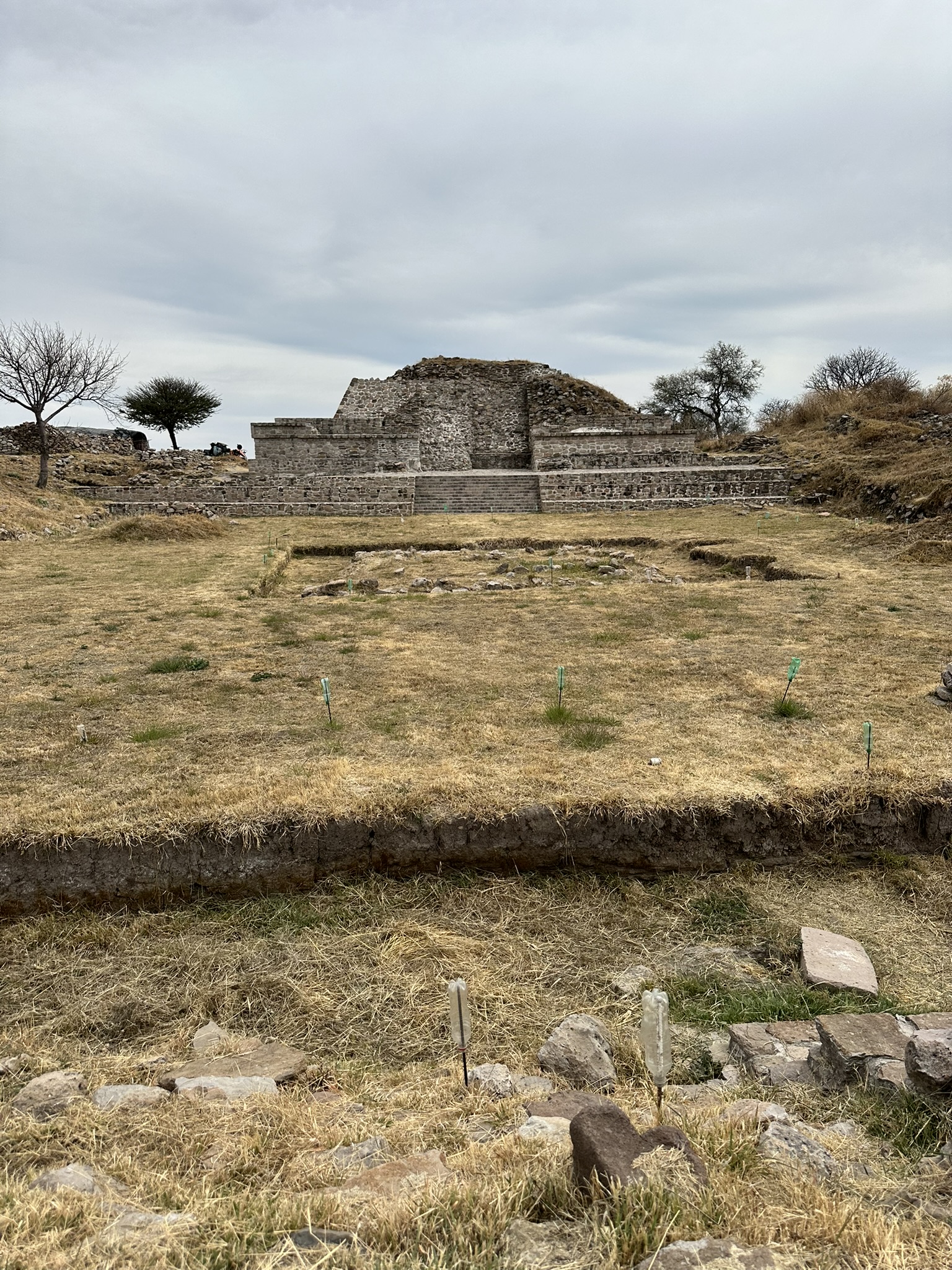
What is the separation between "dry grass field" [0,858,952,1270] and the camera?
158 cm

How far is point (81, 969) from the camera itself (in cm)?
314

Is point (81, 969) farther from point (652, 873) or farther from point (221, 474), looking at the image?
point (221, 474)

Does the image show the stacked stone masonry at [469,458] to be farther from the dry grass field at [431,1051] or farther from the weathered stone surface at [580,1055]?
the weathered stone surface at [580,1055]

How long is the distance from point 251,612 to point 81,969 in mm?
6326

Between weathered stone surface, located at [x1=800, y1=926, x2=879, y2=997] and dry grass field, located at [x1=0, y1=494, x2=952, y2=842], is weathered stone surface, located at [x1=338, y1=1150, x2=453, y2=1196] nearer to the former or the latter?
weathered stone surface, located at [x1=800, y1=926, x2=879, y2=997]

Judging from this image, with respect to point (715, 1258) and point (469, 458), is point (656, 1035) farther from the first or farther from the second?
point (469, 458)

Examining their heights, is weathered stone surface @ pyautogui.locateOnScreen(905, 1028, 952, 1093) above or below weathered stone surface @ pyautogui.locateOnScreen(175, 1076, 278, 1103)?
above

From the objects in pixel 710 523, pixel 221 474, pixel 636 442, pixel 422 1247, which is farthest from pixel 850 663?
pixel 221 474

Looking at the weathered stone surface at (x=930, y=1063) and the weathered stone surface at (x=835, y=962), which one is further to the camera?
the weathered stone surface at (x=835, y=962)

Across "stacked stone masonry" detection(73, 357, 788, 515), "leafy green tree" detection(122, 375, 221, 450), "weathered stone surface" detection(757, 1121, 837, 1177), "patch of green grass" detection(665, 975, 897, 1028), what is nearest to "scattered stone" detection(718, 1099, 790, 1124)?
"weathered stone surface" detection(757, 1121, 837, 1177)

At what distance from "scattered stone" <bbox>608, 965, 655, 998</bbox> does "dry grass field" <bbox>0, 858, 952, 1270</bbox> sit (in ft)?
0.16

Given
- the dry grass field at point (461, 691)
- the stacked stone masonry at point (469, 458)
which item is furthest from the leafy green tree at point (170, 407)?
the dry grass field at point (461, 691)

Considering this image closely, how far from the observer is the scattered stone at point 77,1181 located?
6.03ft

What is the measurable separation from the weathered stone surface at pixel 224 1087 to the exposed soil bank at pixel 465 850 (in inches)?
51.4
